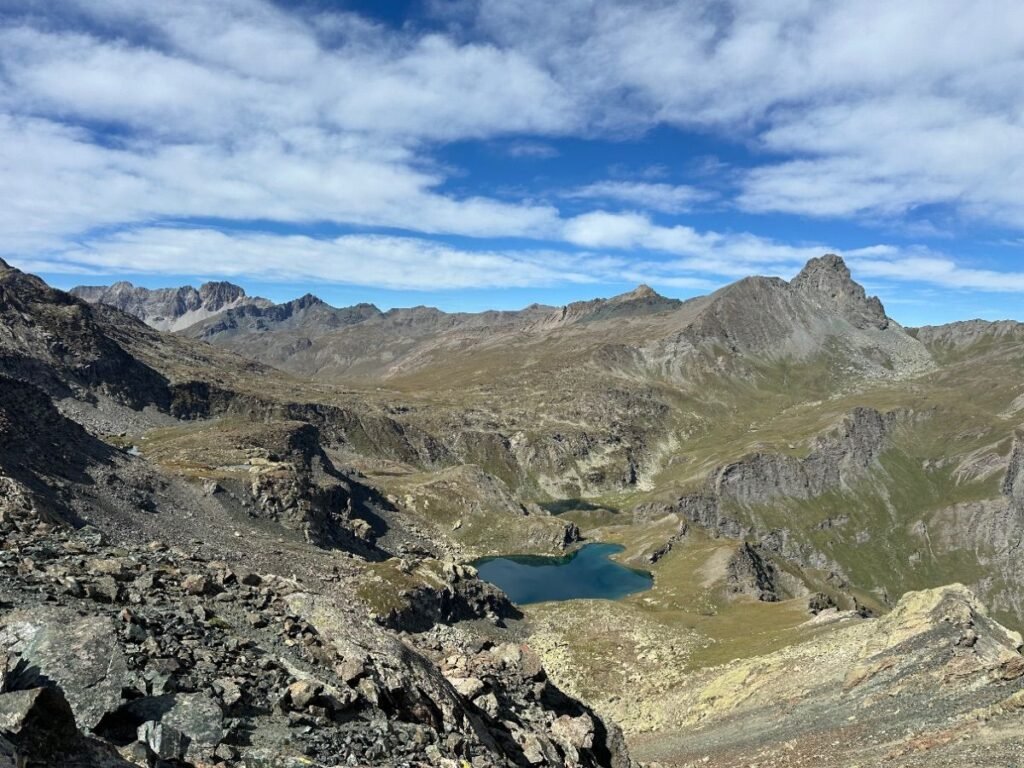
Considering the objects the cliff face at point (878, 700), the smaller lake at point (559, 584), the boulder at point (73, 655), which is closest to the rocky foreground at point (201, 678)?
the boulder at point (73, 655)

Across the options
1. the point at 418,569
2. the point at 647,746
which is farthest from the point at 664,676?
the point at 418,569

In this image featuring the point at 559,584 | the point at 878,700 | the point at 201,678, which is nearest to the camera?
the point at 201,678

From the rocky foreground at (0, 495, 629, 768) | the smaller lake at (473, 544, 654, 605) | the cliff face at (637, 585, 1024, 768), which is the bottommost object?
the smaller lake at (473, 544, 654, 605)

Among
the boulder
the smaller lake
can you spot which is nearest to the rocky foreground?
the boulder

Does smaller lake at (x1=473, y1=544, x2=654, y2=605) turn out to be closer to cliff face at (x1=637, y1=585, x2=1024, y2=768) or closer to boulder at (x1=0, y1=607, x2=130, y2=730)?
cliff face at (x1=637, y1=585, x2=1024, y2=768)

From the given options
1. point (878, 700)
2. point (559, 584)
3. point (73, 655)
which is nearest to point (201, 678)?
point (73, 655)

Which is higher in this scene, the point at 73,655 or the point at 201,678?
the point at 73,655

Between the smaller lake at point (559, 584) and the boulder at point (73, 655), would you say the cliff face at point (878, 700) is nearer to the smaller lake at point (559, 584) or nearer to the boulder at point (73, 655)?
the boulder at point (73, 655)

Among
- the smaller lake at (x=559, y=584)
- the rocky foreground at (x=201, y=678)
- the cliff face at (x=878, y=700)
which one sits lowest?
the smaller lake at (x=559, y=584)

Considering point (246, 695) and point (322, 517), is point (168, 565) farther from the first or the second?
point (322, 517)

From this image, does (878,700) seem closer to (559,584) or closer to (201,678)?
(201,678)

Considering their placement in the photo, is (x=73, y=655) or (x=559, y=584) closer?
(x=73, y=655)

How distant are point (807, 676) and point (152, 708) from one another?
52.6 meters

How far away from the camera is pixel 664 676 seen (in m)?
79.9
